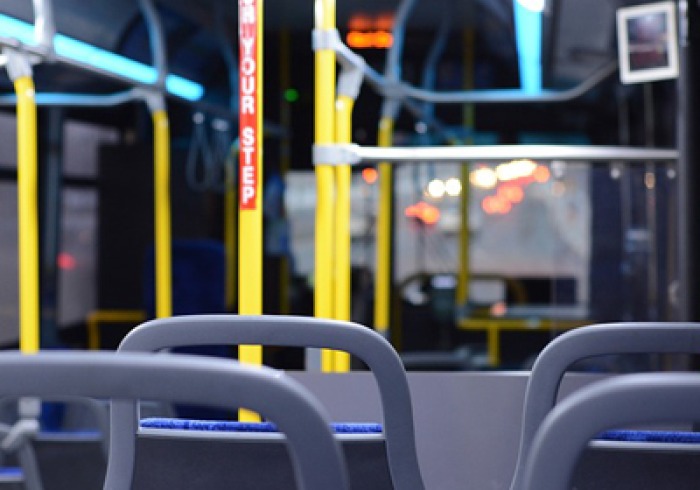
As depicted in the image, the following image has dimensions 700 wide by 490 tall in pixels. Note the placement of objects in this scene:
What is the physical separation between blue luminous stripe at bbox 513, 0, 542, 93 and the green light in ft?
4.89

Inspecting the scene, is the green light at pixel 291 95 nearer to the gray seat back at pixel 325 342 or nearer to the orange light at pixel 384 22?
the orange light at pixel 384 22

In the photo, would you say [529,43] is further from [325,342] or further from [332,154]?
[325,342]

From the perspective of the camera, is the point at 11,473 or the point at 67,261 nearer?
the point at 11,473

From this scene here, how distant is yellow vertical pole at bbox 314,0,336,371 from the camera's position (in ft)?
6.86

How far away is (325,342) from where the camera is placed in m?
1.07

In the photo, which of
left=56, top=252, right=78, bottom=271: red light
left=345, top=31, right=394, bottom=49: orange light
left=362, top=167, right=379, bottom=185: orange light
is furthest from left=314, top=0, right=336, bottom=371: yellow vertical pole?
left=345, top=31, right=394, bottom=49: orange light

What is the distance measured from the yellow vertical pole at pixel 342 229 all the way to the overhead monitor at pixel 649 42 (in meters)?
0.75

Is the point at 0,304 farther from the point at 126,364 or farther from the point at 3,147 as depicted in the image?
the point at 126,364

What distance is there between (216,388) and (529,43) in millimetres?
3867

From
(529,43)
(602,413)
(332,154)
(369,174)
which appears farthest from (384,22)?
(602,413)

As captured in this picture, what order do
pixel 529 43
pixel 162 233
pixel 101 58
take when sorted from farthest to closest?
pixel 529 43
pixel 101 58
pixel 162 233

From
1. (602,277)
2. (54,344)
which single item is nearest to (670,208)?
(602,277)

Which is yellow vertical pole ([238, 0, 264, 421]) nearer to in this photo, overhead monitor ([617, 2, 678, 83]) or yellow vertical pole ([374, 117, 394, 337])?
overhead monitor ([617, 2, 678, 83])

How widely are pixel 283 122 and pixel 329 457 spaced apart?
568 centimetres
